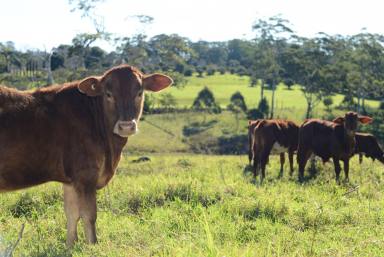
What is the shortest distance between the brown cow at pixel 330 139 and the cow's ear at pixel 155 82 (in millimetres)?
6593

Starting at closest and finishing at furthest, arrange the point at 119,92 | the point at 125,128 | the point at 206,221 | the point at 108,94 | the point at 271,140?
the point at 206,221 → the point at 125,128 → the point at 119,92 → the point at 108,94 → the point at 271,140

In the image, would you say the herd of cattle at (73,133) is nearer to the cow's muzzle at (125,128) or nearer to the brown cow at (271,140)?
the cow's muzzle at (125,128)

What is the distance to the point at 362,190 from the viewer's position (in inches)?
367

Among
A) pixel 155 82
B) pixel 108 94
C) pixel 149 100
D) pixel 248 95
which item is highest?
pixel 155 82

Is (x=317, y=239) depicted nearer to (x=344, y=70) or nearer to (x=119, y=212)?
(x=119, y=212)

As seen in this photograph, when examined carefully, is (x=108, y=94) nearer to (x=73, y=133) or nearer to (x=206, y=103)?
(x=73, y=133)

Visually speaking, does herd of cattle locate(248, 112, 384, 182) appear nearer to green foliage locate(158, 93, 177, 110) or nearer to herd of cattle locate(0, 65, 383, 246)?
herd of cattle locate(0, 65, 383, 246)

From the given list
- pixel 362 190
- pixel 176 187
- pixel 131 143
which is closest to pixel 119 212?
pixel 176 187

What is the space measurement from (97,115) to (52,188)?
3243mm

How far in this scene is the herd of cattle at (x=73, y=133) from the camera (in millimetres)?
5375

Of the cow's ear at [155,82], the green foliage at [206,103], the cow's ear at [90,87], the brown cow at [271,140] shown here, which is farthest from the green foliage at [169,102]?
the cow's ear at [90,87]

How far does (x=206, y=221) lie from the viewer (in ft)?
13.6

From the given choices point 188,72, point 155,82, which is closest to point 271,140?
point 155,82

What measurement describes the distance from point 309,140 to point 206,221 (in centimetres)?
958
